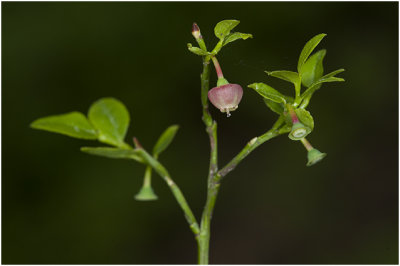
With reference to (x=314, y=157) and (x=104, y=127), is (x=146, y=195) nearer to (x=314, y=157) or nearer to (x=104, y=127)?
(x=104, y=127)

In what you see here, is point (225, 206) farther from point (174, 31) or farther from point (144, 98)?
point (174, 31)

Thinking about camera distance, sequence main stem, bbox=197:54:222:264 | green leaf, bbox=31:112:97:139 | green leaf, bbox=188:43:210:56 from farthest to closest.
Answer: green leaf, bbox=31:112:97:139 < main stem, bbox=197:54:222:264 < green leaf, bbox=188:43:210:56

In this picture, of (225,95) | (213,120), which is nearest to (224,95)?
(225,95)

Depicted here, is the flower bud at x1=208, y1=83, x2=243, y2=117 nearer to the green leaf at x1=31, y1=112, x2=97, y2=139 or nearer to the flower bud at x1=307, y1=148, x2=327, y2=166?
the flower bud at x1=307, y1=148, x2=327, y2=166

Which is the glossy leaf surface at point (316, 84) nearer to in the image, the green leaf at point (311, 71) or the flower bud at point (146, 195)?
the green leaf at point (311, 71)

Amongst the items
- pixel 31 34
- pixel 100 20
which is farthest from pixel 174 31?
pixel 31 34

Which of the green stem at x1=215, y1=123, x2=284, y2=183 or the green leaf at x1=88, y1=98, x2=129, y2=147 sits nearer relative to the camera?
the green stem at x1=215, y1=123, x2=284, y2=183

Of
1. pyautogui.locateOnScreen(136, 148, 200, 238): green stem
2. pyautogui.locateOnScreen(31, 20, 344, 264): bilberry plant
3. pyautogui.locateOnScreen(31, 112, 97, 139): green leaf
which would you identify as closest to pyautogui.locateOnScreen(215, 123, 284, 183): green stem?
pyautogui.locateOnScreen(31, 20, 344, 264): bilberry plant
